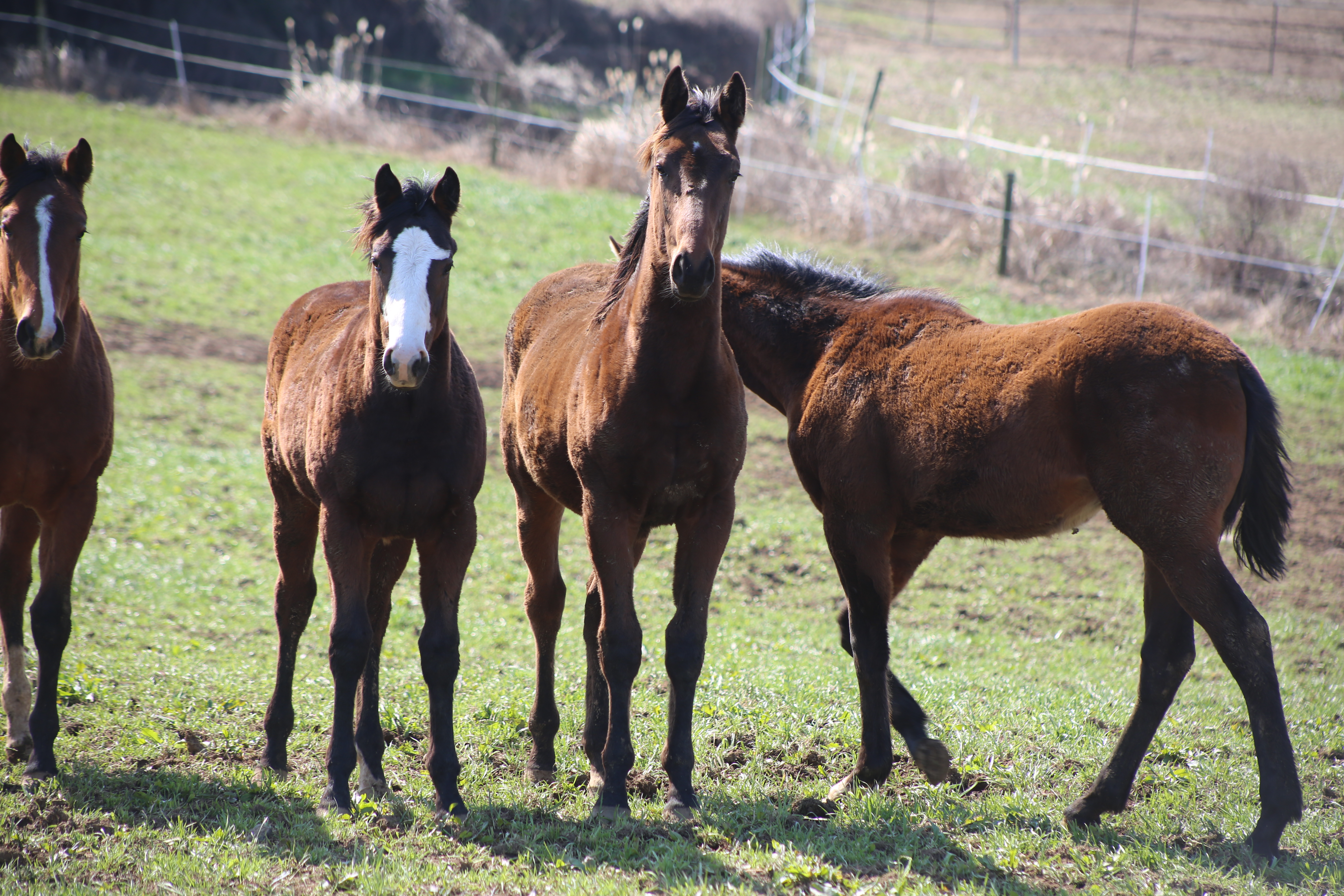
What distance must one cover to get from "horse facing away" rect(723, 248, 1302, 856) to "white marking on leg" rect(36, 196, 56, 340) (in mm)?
3419

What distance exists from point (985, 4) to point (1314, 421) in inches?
1483

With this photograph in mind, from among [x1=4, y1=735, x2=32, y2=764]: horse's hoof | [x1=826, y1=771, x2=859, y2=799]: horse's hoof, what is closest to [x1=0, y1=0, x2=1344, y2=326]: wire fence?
[x1=826, y1=771, x2=859, y2=799]: horse's hoof

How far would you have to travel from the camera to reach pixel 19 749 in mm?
4836

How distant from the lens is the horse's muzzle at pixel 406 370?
3842 mm

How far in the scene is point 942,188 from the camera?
16.9 meters

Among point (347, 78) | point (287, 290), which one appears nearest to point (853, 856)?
point (287, 290)

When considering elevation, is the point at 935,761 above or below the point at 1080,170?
below

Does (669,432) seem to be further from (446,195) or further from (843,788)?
(843,788)

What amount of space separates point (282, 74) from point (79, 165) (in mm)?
18698

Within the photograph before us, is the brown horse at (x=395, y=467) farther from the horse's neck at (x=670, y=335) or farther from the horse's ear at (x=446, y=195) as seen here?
the horse's neck at (x=670, y=335)

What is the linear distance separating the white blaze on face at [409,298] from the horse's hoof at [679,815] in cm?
206

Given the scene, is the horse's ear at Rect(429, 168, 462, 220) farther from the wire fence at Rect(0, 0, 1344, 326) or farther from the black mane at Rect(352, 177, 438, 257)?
the wire fence at Rect(0, 0, 1344, 326)

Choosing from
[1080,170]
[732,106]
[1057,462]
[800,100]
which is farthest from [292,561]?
[800,100]

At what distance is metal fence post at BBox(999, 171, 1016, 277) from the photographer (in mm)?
15305
